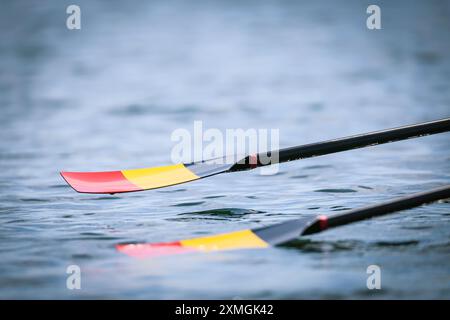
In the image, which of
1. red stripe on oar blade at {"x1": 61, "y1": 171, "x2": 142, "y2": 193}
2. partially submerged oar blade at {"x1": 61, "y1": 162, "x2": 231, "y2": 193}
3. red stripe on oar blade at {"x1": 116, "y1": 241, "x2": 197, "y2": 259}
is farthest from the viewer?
red stripe on oar blade at {"x1": 61, "y1": 171, "x2": 142, "y2": 193}

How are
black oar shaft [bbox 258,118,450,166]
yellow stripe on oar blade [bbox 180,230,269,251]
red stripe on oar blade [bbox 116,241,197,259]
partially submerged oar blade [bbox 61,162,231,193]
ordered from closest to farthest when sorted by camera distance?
red stripe on oar blade [bbox 116,241,197,259] → yellow stripe on oar blade [bbox 180,230,269,251] → black oar shaft [bbox 258,118,450,166] → partially submerged oar blade [bbox 61,162,231,193]

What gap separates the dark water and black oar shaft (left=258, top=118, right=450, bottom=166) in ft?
1.35

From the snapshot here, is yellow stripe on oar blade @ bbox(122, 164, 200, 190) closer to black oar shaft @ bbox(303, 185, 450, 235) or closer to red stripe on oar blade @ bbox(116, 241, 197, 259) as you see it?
red stripe on oar blade @ bbox(116, 241, 197, 259)

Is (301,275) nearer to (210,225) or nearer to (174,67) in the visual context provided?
(210,225)

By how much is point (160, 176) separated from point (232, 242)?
1.51 m

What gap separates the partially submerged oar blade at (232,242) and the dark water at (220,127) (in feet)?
0.36

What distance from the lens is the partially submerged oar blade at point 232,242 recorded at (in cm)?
385

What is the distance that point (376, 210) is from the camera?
3893mm

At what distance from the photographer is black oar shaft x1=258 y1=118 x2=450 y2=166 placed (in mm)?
4883

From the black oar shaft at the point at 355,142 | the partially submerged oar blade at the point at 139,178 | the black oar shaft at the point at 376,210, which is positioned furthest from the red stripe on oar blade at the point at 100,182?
the black oar shaft at the point at 376,210

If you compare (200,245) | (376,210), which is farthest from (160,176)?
(376,210)

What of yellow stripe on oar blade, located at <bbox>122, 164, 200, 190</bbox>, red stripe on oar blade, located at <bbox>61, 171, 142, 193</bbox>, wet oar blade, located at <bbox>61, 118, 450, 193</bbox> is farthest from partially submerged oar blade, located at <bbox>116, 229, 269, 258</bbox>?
red stripe on oar blade, located at <bbox>61, 171, 142, 193</bbox>

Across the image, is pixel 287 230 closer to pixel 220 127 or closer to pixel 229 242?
pixel 229 242

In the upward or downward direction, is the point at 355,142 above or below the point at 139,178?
above
